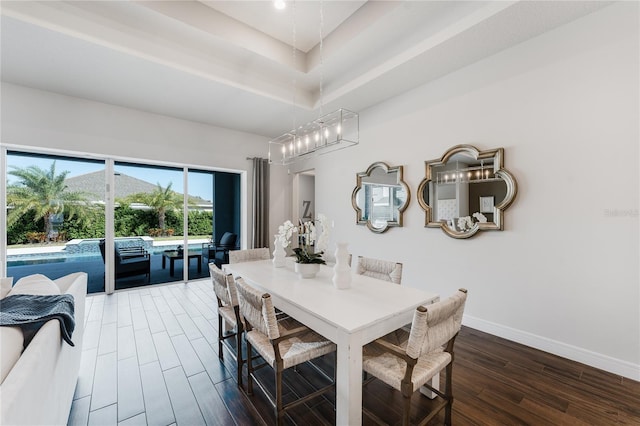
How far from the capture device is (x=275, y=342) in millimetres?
1521

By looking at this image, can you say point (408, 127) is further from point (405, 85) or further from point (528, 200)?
point (528, 200)

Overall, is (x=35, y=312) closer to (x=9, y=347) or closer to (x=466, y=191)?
(x=9, y=347)

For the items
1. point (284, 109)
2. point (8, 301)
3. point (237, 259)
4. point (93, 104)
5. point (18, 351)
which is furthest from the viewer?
point (284, 109)

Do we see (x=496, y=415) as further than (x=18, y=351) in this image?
Yes

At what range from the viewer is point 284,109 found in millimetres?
4195

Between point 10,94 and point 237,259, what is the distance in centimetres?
366

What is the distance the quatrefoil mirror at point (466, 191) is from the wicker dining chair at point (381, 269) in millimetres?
1166

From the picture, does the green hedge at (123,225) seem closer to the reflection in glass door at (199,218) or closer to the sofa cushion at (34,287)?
the reflection in glass door at (199,218)

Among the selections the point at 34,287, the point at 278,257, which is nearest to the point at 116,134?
the point at 34,287

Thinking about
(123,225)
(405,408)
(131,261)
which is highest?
(123,225)


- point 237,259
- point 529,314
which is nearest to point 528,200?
point 529,314

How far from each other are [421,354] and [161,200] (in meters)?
4.93

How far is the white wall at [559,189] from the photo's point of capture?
2.15 metres

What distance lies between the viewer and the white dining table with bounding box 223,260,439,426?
4.64 feet
